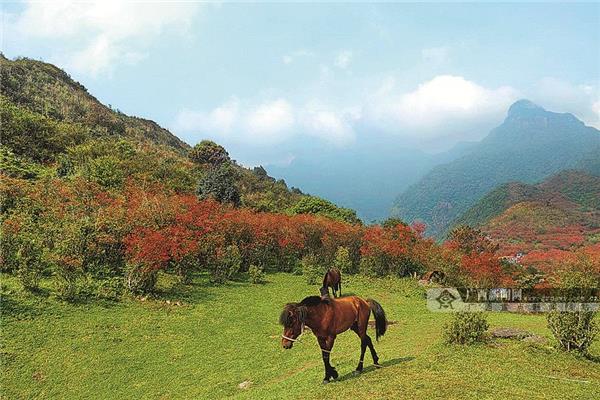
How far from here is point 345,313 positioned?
9.49 metres

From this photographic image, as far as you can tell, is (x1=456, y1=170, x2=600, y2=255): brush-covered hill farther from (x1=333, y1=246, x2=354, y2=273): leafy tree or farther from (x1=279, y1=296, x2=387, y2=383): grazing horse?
(x1=279, y1=296, x2=387, y2=383): grazing horse

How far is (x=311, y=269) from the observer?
3250cm

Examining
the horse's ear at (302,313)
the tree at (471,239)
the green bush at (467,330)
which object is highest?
the tree at (471,239)

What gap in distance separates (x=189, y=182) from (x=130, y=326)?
34705 mm

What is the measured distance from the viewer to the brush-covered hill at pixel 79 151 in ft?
121

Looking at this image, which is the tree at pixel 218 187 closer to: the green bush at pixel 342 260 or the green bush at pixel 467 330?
the green bush at pixel 342 260

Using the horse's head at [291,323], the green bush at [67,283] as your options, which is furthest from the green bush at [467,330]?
the green bush at [67,283]

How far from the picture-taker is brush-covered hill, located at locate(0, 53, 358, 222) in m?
37.0

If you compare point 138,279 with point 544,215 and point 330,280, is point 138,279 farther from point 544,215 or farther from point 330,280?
point 544,215

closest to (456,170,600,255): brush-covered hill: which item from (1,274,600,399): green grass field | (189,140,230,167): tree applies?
(189,140,230,167): tree

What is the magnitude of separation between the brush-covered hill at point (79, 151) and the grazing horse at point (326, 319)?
27997mm

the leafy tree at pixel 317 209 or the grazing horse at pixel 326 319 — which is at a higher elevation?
the leafy tree at pixel 317 209

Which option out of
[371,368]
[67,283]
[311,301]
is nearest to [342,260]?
[67,283]

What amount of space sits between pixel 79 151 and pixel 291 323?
42.3 m
